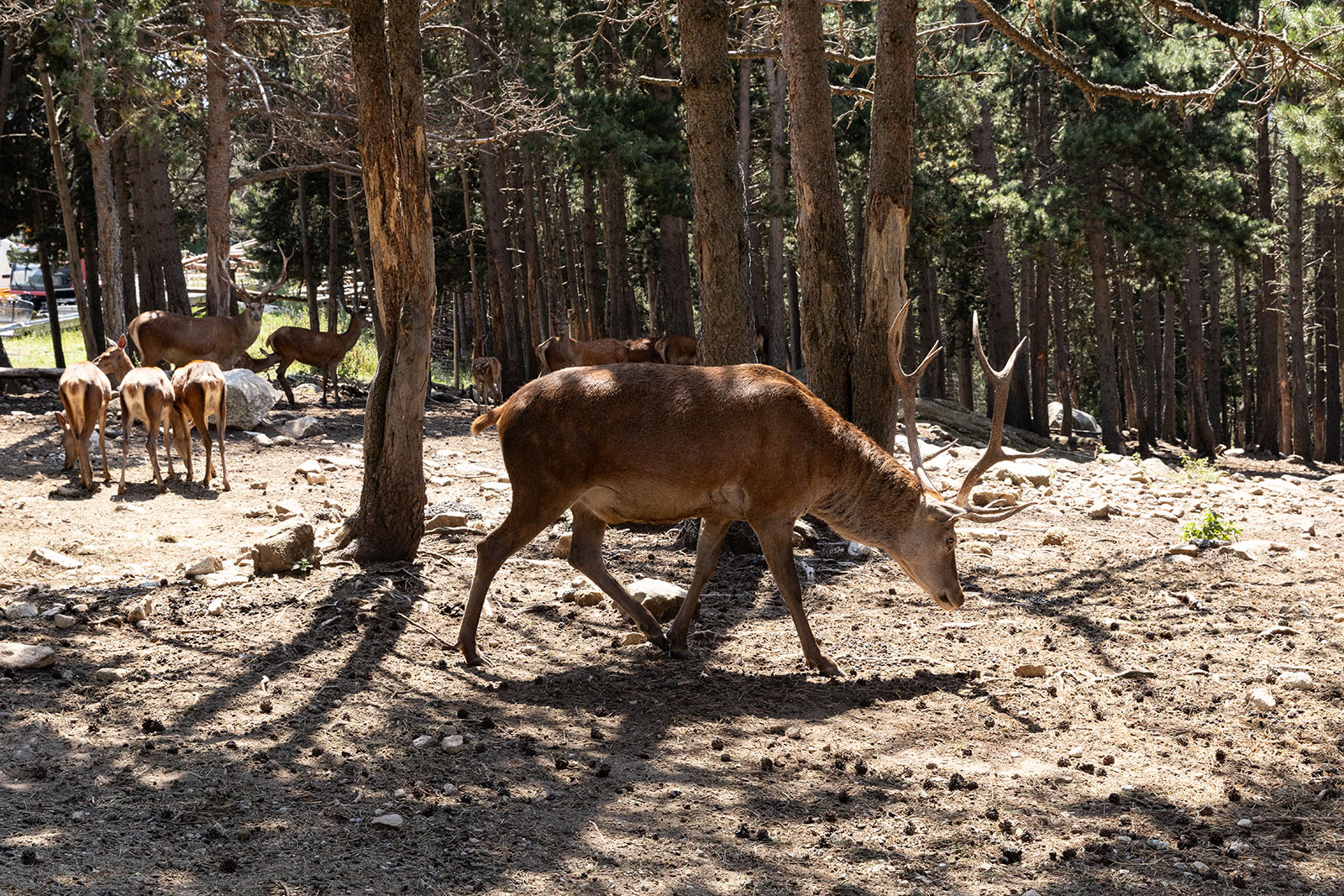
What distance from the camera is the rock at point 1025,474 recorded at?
12.9 m

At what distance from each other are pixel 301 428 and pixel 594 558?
9.96 meters

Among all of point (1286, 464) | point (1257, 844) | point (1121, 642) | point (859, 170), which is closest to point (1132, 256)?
point (1286, 464)

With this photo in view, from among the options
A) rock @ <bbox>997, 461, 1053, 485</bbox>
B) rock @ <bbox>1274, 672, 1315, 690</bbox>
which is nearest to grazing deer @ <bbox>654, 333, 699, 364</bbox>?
rock @ <bbox>997, 461, 1053, 485</bbox>

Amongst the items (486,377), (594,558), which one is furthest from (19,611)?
(486,377)

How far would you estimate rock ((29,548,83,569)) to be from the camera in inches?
328

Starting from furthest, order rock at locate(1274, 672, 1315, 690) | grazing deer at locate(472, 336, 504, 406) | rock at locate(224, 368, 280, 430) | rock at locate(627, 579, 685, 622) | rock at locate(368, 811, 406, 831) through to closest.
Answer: grazing deer at locate(472, 336, 504, 406), rock at locate(224, 368, 280, 430), rock at locate(627, 579, 685, 622), rock at locate(1274, 672, 1315, 690), rock at locate(368, 811, 406, 831)

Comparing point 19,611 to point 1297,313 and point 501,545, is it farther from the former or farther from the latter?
point 1297,313

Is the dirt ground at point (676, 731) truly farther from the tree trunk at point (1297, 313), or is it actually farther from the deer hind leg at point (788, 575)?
the tree trunk at point (1297, 313)

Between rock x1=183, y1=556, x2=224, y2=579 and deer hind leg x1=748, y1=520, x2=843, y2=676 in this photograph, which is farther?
rock x1=183, y1=556, x2=224, y2=579

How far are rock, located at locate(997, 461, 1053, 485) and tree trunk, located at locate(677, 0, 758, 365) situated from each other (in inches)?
197

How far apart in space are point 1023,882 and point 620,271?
21928mm

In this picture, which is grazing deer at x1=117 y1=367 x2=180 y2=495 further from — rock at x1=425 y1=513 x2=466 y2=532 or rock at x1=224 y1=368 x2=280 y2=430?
rock at x1=425 y1=513 x2=466 y2=532

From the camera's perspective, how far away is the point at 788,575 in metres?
6.85

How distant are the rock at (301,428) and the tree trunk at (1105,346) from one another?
16.2 metres
